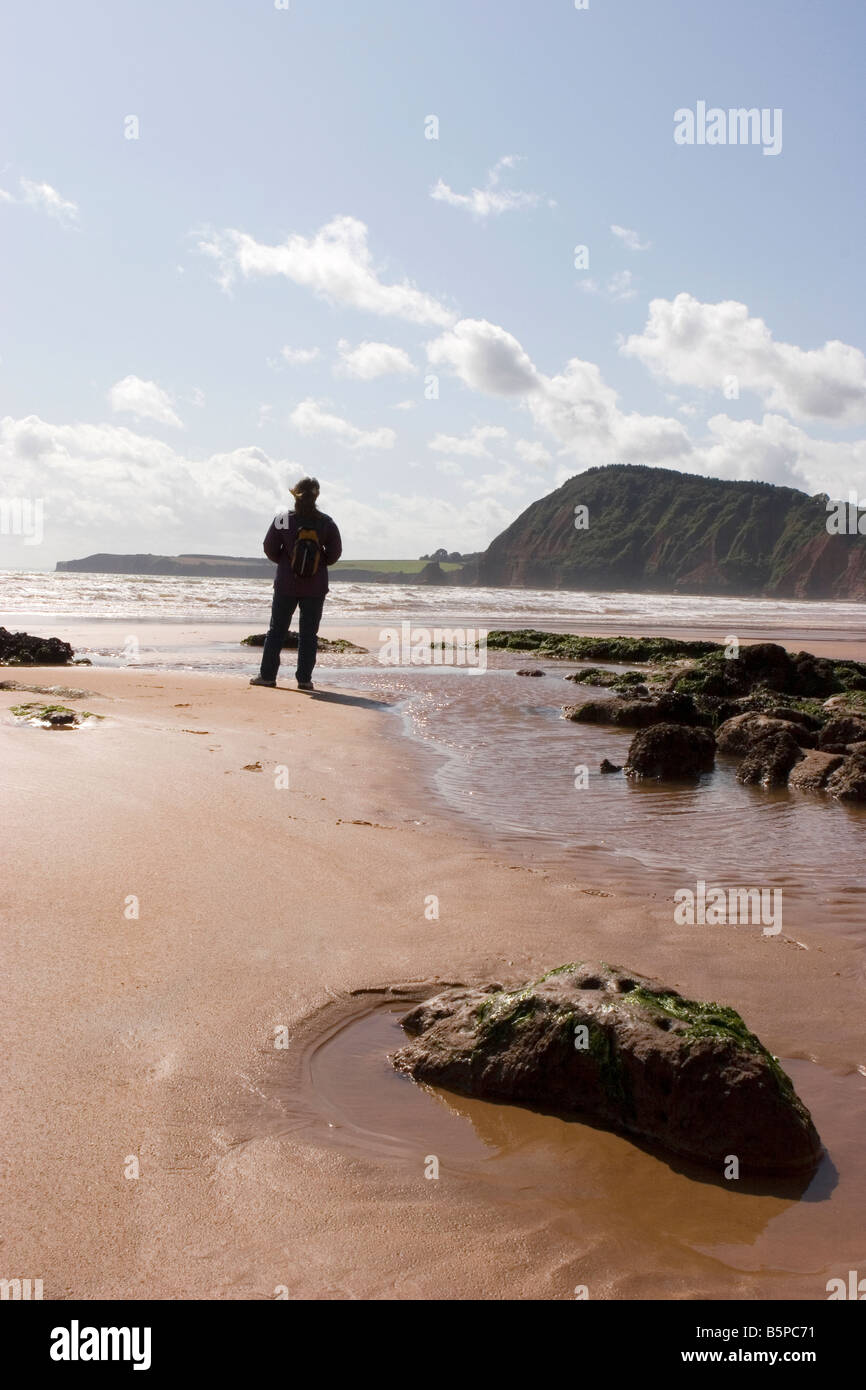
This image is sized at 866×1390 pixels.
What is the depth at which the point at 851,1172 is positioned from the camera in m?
2.70

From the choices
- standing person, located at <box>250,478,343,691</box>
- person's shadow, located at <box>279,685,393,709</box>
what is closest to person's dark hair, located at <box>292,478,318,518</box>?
Result: standing person, located at <box>250,478,343,691</box>

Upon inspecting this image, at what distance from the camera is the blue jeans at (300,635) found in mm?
12914

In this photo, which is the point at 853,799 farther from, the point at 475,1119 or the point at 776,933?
the point at 475,1119

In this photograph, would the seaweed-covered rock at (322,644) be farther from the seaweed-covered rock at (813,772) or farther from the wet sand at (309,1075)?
the wet sand at (309,1075)

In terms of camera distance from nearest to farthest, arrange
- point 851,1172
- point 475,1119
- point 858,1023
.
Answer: point 851,1172 < point 475,1119 < point 858,1023

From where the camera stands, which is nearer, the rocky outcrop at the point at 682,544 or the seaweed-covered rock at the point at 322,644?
the seaweed-covered rock at the point at 322,644

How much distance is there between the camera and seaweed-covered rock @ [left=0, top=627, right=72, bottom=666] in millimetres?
13547

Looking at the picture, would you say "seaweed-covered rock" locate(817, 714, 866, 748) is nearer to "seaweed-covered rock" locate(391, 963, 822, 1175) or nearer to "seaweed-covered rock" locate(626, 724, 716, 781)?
"seaweed-covered rock" locate(626, 724, 716, 781)

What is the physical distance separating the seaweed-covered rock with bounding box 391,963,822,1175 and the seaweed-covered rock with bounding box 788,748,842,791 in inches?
212

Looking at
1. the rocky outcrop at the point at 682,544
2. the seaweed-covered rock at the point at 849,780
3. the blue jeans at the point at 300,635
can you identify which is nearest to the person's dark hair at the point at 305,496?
the blue jeans at the point at 300,635

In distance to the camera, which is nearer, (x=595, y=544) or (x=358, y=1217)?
(x=358, y=1217)

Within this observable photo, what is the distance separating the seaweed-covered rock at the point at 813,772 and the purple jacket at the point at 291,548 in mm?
6664

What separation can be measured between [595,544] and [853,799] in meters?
143
